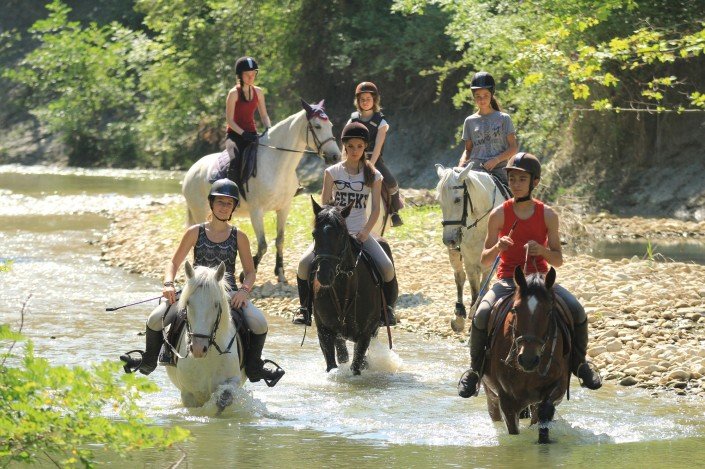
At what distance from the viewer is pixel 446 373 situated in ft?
39.3

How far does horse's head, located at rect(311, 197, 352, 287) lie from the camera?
1033cm

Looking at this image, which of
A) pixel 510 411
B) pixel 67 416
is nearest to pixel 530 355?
pixel 510 411

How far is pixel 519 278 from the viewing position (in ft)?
26.7

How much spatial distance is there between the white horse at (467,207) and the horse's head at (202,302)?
449 centimetres

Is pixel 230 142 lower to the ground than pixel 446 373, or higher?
higher

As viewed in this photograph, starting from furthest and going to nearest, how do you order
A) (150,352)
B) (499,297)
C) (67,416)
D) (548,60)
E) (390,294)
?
(548,60) → (390,294) → (150,352) → (499,297) → (67,416)

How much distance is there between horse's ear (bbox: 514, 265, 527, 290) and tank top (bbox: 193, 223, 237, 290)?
7.65ft

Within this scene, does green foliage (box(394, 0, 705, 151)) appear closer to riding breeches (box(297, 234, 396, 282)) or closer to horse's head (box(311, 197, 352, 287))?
riding breeches (box(297, 234, 396, 282))

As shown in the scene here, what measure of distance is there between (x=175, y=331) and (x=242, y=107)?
719 cm

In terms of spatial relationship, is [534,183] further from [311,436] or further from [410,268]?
[410,268]

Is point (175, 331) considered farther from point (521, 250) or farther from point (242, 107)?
point (242, 107)

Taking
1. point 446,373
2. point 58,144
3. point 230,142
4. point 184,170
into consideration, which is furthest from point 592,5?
point 58,144

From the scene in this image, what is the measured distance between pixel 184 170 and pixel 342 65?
7.72 meters

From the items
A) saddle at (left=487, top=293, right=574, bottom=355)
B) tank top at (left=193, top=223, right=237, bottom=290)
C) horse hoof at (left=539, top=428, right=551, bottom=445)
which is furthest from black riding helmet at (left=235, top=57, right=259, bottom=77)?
horse hoof at (left=539, top=428, right=551, bottom=445)
